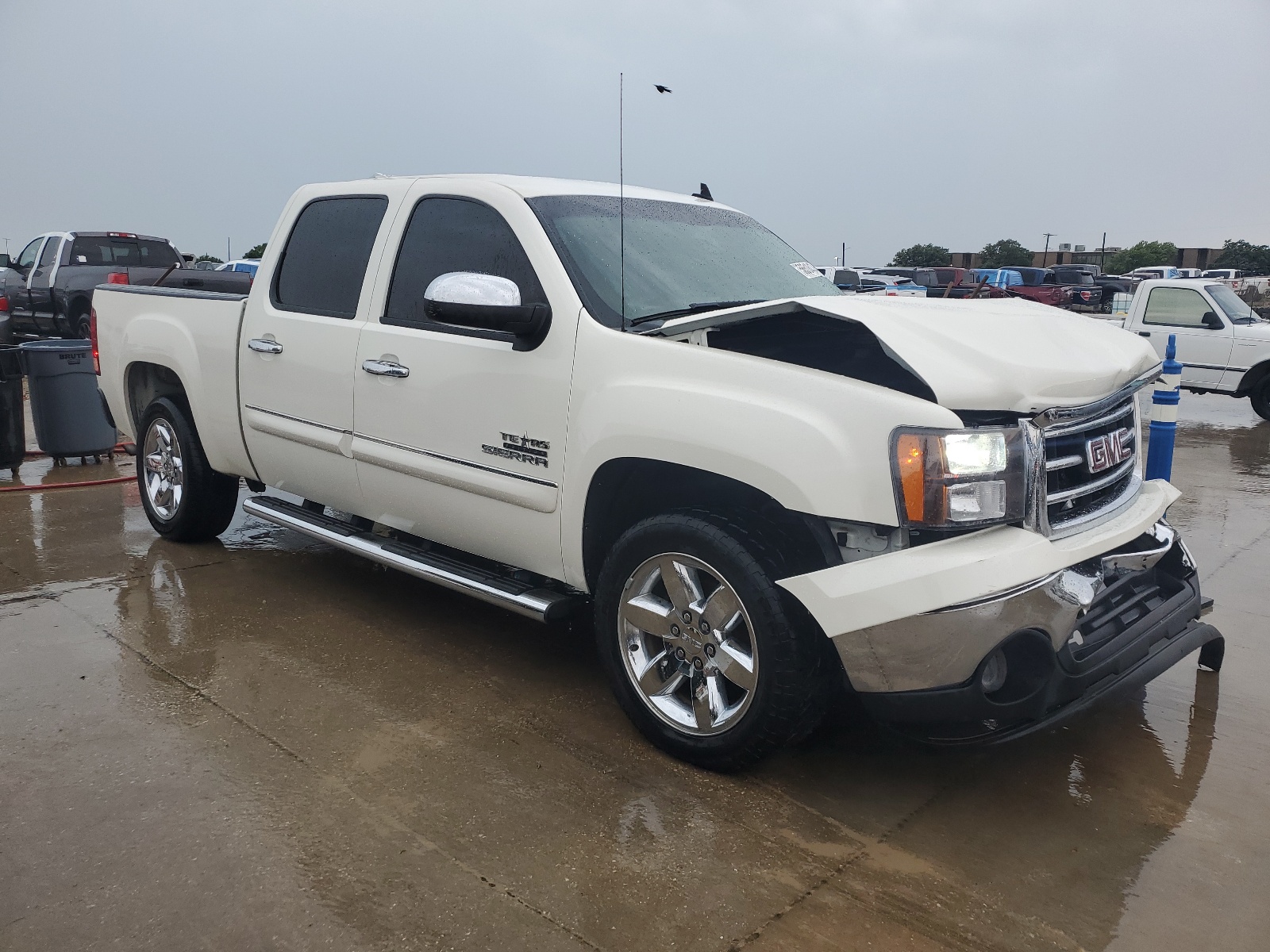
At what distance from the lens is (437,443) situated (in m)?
4.05

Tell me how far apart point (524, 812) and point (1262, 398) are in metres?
12.3

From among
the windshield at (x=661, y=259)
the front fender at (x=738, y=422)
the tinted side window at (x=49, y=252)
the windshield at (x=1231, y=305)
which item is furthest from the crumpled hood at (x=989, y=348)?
the tinted side window at (x=49, y=252)

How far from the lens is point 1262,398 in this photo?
12.5m

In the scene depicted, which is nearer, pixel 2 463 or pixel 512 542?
pixel 512 542

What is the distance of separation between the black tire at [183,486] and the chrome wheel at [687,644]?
320 cm

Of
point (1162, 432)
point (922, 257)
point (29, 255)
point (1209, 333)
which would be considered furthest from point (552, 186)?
point (922, 257)

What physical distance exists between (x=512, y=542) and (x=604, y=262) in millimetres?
1082

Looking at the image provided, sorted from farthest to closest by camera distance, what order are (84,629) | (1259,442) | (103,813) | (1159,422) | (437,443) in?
(1259,442)
(1159,422)
(84,629)
(437,443)
(103,813)

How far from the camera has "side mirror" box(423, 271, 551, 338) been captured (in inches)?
138

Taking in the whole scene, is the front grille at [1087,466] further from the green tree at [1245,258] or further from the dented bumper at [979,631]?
the green tree at [1245,258]

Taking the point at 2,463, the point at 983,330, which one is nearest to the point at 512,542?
the point at 983,330

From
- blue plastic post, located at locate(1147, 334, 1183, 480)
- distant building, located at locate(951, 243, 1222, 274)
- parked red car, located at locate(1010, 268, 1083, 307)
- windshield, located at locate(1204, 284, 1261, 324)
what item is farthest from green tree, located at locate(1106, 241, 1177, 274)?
blue plastic post, located at locate(1147, 334, 1183, 480)

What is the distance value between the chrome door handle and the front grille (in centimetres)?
240

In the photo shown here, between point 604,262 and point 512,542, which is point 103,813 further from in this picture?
point 604,262
